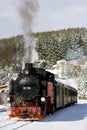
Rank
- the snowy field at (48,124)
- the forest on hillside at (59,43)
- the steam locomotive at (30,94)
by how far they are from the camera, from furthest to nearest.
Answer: the forest on hillside at (59,43) → the steam locomotive at (30,94) → the snowy field at (48,124)

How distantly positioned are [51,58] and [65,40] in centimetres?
974

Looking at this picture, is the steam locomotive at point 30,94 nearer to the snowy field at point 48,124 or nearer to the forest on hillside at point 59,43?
the snowy field at point 48,124

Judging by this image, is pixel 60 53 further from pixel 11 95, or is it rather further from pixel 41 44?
pixel 11 95

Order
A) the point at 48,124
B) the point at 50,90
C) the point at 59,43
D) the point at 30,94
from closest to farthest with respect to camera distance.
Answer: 1. the point at 48,124
2. the point at 30,94
3. the point at 50,90
4. the point at 59,43

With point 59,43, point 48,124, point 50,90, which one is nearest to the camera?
point 48,124

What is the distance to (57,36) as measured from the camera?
14675 cm

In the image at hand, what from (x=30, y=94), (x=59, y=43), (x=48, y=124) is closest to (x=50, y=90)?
(x=30, y=94)

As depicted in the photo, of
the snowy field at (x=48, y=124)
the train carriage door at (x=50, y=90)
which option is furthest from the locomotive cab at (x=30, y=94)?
the snowy field at (x=48, y=124)

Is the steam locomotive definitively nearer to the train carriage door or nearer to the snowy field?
the train carriage door

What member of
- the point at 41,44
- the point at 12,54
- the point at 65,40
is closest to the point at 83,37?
the point at 65,40

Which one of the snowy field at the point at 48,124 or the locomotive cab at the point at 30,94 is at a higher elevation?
the locomotive cab at the point at 30,94

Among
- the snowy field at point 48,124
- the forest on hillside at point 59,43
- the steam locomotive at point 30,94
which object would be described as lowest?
the snowy field at point 48,124

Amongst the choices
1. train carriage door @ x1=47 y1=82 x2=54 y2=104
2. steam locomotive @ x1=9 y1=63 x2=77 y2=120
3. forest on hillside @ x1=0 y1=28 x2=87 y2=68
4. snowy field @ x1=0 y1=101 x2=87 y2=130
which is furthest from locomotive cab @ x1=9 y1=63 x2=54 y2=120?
forest on hillside @ x1=0 y1=28 x2=87 y2=68

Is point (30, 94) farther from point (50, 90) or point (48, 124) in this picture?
point (48, 124)
